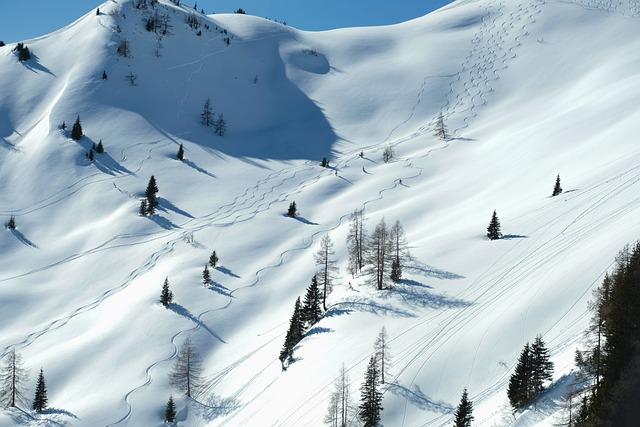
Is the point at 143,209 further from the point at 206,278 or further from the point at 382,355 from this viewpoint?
the point at 382,355

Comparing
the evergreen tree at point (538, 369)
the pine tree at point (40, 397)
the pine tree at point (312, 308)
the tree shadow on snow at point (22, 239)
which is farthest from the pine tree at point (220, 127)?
the evergreen tree at point (538, 369)

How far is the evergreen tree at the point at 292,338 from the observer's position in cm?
5069

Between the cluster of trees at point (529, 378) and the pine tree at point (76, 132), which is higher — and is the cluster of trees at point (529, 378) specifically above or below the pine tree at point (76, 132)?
below

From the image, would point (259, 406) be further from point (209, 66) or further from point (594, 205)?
→ point (209, 66)

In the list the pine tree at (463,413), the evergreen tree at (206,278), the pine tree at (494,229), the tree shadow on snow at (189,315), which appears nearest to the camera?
the pine tree at (463,413)

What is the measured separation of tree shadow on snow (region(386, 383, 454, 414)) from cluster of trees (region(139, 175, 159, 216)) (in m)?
54.8

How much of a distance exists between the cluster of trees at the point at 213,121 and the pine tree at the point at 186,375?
2729 inches

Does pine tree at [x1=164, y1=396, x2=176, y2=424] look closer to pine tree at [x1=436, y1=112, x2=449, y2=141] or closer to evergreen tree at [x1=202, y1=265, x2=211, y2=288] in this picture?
evergreen tree at [x1=202, y1=265, x2=211, y2=288]

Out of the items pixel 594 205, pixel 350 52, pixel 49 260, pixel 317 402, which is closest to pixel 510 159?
pixel 594 205

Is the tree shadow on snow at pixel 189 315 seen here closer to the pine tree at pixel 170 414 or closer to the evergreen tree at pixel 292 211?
the pine tree at pixel 170 414

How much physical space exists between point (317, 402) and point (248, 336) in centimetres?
1998

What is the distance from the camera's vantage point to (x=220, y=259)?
7375 cm

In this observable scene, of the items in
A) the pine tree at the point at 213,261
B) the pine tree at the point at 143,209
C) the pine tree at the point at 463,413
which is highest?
the pine tree at the point at 143,209

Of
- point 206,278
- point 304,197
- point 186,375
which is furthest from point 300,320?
point 304,197
